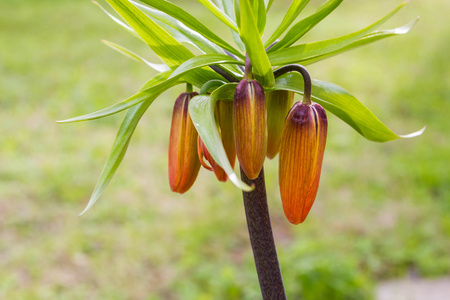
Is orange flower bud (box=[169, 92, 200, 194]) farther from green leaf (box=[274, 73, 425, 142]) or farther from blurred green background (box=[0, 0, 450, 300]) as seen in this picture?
blurred green background (box=[0, 0, 450, 300])

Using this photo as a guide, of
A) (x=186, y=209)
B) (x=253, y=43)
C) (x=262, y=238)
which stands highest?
(x=186, y=209)

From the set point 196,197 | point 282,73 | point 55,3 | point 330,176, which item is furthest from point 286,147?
point 55,3

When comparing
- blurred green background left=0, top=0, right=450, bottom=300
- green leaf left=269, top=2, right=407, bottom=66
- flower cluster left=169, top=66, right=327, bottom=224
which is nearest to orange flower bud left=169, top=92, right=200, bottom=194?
Answer: flower cluster left=169, top=66, right=327, bottom=224

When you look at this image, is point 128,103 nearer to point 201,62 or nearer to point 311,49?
point 201,62

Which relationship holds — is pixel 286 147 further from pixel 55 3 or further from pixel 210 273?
pixel 55 3

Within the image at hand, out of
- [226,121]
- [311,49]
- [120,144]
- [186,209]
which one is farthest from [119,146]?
[186,209]

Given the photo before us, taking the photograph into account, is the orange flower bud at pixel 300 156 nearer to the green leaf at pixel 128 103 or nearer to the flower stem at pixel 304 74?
the flower stem at pixel 304 74
